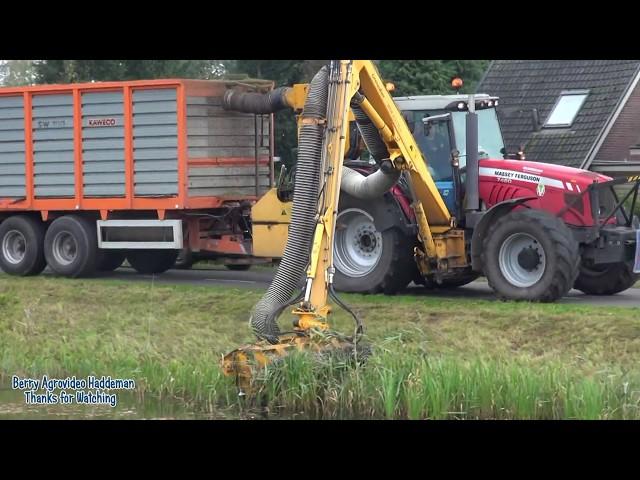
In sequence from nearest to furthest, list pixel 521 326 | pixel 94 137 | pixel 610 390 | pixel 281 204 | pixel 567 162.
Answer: pixel 610 390 → pixel 521 326 → pixel 281 204 → pixel 94 137 → pixel 567 162

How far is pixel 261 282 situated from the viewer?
19859 mm

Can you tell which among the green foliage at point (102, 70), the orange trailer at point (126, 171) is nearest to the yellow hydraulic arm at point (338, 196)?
the orange trailer at point (126, 171)

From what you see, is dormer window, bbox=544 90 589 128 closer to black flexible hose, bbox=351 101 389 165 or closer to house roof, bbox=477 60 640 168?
house roof, bbox=477 60 640 168

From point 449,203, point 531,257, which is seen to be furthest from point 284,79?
point 531,257

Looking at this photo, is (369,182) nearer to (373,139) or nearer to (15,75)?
(373,139)

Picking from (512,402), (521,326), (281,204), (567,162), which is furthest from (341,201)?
(567,162)

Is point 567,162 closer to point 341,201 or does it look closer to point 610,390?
point 341,201

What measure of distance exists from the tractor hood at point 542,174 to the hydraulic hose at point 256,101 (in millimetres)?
3163

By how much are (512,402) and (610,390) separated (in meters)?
0.87

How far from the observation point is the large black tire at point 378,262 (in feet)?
56.1

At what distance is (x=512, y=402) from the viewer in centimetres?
1154

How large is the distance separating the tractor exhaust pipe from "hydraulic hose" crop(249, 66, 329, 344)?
3618 mm

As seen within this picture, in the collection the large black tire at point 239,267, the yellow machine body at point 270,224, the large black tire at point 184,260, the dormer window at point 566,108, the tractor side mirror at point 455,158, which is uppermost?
the dormer window at point 566,108

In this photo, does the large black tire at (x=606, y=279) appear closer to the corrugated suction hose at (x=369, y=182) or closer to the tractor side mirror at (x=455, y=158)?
the tractor side mirror at (x=455, y=158)
